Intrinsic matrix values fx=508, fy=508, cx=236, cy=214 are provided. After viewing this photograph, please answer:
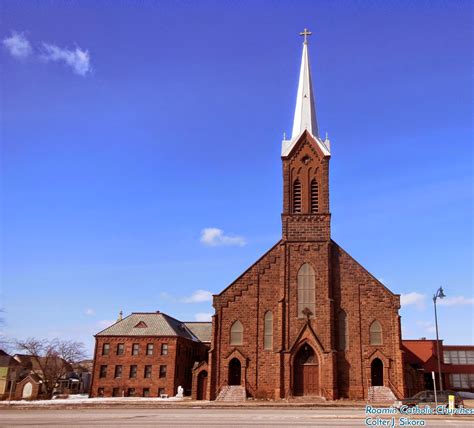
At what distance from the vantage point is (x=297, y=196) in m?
47.0

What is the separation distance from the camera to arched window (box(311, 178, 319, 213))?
153 ft

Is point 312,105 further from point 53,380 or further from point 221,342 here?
point 53,380

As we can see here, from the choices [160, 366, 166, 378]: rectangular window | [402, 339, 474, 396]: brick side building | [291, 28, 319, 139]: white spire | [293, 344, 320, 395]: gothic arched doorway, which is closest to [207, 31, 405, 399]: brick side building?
[293, 344, 320, 395]: gothic arched doorway

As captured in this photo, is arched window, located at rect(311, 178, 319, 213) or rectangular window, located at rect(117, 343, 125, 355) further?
rectangular window, located at rect(117, 343, 125, 355)

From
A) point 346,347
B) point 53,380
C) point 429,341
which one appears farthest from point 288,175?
point 53,380

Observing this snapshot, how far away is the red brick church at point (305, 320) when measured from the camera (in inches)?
1629

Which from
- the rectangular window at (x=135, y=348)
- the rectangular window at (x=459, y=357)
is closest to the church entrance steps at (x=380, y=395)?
Result: the rectangular window at (x=459, y=357)

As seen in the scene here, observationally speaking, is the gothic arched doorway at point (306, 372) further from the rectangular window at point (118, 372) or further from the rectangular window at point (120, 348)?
the rectangular window at point (120, 348)

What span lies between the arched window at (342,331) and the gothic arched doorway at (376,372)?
2.66 metres

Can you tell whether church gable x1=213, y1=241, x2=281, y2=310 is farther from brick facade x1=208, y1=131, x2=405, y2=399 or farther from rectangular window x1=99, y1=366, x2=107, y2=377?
rectangular window x1=99, y1=366, x2=107, y2=377

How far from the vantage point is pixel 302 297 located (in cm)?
4356

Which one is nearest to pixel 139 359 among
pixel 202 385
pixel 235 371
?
pixel 202 385

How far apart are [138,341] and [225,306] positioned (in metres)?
17.2

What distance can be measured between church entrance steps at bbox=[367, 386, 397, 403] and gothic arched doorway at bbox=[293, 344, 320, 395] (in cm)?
421
